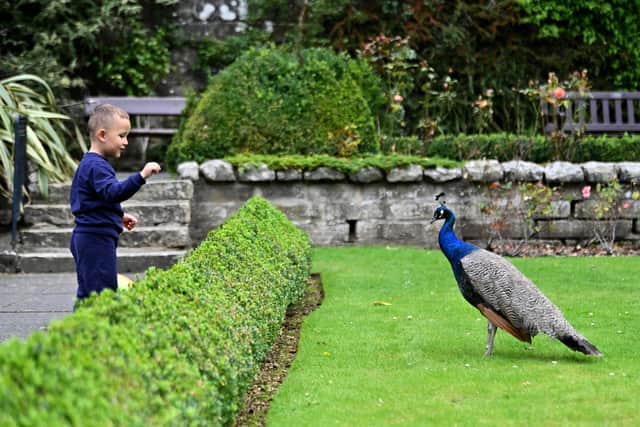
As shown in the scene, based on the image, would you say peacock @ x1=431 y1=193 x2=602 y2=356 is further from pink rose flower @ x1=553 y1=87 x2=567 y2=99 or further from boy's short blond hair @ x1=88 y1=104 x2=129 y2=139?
pink rose flower @ x1=553 y1=87 x2=567 y2=99

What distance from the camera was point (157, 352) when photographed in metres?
3.13

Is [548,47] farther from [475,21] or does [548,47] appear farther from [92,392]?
[92,392]

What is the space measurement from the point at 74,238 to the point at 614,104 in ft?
30.6

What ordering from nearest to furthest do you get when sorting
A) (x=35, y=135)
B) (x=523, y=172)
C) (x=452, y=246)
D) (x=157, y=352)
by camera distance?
(x=157, y=352) → (x=452, y=246) → (x=35, y=135) → (x=523, y=172)

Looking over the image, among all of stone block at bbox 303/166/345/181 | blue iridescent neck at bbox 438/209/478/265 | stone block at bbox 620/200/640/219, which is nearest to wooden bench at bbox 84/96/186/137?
stone block at bbox 303/166/345/181

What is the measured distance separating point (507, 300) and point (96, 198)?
91.1 inches

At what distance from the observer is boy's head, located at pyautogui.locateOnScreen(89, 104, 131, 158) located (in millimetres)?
4875

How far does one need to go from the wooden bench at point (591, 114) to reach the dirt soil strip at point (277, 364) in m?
4.65

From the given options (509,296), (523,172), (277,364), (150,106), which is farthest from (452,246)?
(150,106)

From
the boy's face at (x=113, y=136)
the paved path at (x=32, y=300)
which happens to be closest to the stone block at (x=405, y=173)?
the paved path at (x=32, y=300)

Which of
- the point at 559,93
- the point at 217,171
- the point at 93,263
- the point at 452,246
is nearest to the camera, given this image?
the point at 93,263

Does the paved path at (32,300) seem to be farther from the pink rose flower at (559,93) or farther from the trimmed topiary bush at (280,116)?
the pink rose flower at (559,93)

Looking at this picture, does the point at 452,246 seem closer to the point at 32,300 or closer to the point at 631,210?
the point at 32,300

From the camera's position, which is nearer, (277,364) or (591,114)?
(277,364)
